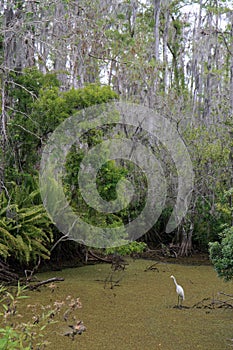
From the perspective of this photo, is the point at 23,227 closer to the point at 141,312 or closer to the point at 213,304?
the point at 141,312

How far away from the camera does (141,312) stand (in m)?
4.38

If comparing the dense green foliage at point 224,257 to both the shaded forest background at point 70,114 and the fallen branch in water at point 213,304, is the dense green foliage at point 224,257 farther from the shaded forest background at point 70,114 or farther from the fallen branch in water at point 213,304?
the fallen branch in water at point 213,304

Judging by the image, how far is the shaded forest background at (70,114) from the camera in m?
5.53

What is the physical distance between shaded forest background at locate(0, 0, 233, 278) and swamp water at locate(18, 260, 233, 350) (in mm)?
716

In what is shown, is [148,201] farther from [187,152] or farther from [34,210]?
[34,210]

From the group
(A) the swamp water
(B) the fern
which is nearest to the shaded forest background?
(B) the fern

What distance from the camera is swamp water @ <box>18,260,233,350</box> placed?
354 cm

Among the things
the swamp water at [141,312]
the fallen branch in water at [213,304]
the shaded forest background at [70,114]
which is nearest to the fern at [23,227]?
the shaded forest background at [70,114]

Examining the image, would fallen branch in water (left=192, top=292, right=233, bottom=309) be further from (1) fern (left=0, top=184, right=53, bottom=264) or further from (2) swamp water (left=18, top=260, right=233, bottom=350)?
(1) fern (left=0, top=184, right=53, bottom=264)

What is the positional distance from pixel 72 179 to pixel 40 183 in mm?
416

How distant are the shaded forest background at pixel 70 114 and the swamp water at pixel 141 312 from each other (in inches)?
28.2

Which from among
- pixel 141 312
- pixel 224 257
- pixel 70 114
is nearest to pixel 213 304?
pixel 141 312

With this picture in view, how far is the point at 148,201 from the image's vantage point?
27.7 ft

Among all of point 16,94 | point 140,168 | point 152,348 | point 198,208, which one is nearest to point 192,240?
point 198,208
